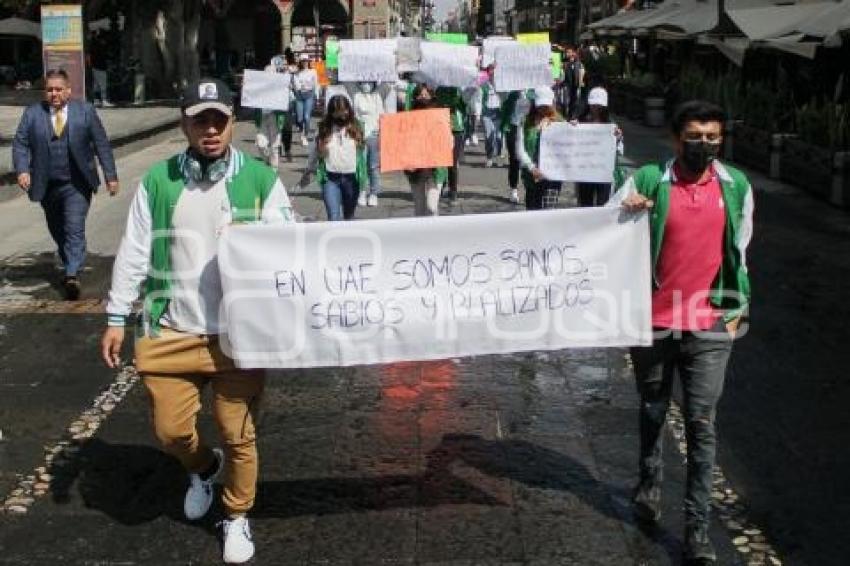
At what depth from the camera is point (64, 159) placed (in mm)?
8633

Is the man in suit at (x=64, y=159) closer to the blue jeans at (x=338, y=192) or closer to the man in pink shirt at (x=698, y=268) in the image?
the blue jeans at (x=338, y=192)

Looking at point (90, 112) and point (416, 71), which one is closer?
point (90, 112)

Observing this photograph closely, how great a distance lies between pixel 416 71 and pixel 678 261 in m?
9.50

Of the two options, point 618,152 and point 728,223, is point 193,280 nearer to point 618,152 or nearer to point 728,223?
point 728,223

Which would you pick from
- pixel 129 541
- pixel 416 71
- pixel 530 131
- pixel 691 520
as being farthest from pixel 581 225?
pixel 416 71

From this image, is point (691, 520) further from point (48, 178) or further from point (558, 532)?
point (48, 178)

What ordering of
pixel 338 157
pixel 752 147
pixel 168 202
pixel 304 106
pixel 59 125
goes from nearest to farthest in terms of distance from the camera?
pixel 168 202 < pixel 59 125 < pixel 338 157 < pixel 752 147 < pixel 304 106

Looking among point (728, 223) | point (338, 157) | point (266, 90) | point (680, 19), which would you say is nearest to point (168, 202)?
point (728, 223)

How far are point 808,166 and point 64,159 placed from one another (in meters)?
10.8

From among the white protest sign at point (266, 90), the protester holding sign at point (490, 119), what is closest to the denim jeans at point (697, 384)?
the white protest sign at point (266, 90)

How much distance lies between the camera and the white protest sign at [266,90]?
54.9 ft

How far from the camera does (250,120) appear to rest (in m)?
30.2

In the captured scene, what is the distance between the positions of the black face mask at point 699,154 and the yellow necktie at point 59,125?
597 centimetres

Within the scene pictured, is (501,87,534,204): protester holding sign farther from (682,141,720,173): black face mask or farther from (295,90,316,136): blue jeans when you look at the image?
(682,141,720,173): black face mask
